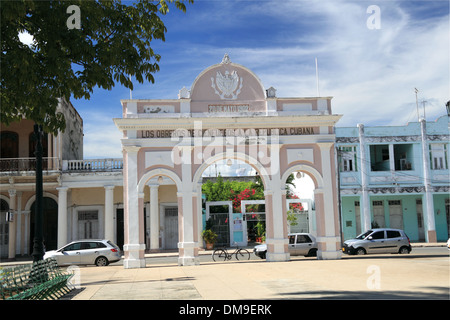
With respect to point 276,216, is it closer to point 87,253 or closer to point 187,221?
point 187,221

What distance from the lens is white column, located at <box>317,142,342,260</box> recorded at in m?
20.7

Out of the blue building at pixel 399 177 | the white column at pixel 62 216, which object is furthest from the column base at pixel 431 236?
the white column at pixel 62 216

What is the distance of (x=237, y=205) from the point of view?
40.2 m

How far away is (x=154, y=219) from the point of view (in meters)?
29.2

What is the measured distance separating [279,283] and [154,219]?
17.6m

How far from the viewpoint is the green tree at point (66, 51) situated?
8398mm

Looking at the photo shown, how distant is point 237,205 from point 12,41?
32.7 metres

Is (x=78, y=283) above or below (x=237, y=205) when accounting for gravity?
below

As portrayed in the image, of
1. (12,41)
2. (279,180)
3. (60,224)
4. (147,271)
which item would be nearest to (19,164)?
(60,224)

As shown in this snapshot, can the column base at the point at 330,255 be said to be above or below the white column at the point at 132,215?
below

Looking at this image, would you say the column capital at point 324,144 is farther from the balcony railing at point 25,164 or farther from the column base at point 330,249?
the balcony railing at point 25,164

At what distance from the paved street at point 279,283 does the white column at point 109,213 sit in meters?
9.83
